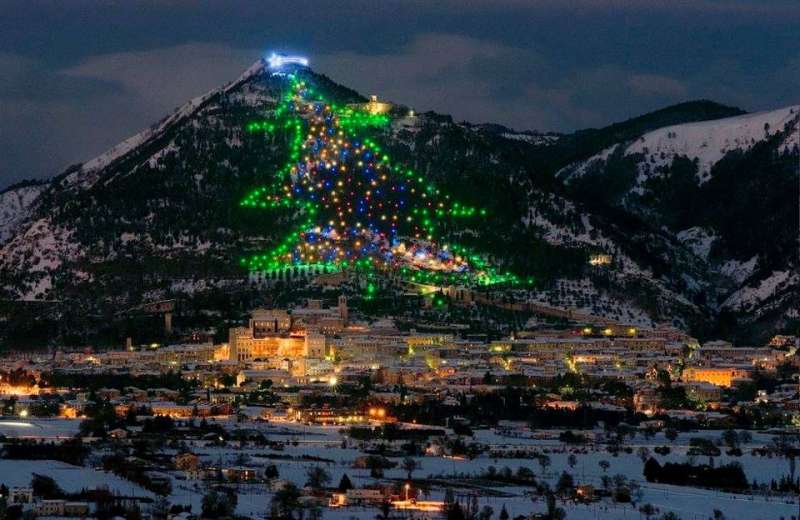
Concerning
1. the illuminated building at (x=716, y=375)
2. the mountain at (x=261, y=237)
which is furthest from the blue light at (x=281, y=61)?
the illuminated building at (x=716, y=375)

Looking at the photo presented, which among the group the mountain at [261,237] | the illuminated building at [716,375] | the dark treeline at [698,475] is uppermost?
the mountain at [261,237]

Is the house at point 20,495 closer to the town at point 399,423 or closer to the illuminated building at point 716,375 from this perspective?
the town at point 399,423

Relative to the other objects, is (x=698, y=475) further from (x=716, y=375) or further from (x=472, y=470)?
(x=716, y=375)

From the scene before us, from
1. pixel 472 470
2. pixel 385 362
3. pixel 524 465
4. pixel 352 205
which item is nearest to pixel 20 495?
pixel 472 470

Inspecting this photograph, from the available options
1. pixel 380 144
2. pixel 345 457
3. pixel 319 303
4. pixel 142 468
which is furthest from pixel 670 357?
pixel 142 468

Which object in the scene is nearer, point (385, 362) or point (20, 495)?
point (20, 495)

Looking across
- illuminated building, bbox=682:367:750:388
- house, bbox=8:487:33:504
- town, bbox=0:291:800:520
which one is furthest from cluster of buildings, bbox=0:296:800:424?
house, bbox=8:487:33:504

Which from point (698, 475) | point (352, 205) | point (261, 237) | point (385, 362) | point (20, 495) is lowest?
point (20, 495)

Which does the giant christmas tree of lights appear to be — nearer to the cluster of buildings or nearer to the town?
the town
